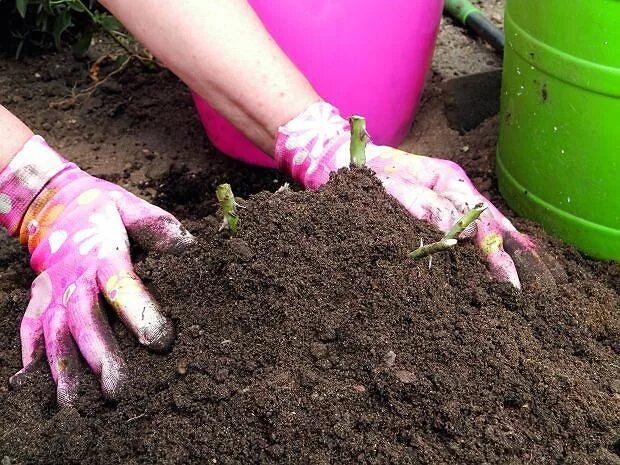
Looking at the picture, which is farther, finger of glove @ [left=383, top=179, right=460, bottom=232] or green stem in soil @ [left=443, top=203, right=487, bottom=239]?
finger of glove @ [left=383, top=179, right=460, bottom=232]

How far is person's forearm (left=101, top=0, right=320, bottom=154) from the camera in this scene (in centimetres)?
150

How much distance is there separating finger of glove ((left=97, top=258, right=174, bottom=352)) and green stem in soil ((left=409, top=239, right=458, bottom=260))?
400 millimetres

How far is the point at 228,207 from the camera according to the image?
1.20m

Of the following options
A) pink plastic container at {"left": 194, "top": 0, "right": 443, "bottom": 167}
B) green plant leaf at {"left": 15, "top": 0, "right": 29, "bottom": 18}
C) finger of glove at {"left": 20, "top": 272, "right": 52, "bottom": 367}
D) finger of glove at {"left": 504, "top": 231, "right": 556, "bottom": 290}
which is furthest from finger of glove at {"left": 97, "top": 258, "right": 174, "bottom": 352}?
green plant leaf at {"left": 15, "top": 0, "right": 29, "bottom": 18}

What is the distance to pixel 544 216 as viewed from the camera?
5.49 ft

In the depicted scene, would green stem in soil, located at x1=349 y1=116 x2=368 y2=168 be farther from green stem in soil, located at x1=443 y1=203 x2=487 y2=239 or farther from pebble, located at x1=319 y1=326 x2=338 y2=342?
pebble, located at x1=319 y1=326 x2=338 y2=342

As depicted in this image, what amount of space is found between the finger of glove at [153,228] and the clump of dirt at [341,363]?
0.04 meters

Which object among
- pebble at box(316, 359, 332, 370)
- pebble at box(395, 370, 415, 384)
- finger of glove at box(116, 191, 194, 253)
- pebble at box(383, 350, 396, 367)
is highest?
finger of glove at box(116, 191, 194, 253)

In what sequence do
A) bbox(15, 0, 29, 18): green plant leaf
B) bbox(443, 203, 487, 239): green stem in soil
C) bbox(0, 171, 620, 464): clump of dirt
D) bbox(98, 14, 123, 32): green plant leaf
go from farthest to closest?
bbox(98, 14, 123, 32): green plant leaf < bbox(15, 0, 29, 18): green plant leaf < bbox(443, 203, 487, 239): green stem in soil < bbox(0, 171, 620, 464): clump of dirt

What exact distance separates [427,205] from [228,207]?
34 centimetres

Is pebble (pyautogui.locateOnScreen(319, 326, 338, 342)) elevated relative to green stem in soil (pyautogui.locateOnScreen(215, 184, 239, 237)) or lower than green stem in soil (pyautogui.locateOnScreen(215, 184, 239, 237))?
lower

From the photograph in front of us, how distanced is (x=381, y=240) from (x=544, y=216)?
0.62 meters

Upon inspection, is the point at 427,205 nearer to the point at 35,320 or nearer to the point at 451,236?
the point at 451,236

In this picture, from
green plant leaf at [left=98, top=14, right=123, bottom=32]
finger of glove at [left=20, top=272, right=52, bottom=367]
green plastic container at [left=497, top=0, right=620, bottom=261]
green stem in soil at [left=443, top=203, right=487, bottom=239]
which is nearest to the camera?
green stem in soil at [left=443, top=203, right=487, bottom=239]
